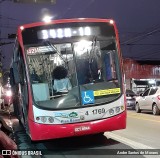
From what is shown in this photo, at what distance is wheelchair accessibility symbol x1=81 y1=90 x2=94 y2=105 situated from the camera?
10350 mm

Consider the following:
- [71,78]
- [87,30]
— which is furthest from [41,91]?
[87,30]

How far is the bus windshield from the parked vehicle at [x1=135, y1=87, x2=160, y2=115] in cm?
1089

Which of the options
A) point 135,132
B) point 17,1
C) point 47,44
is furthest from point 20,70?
point 17,1

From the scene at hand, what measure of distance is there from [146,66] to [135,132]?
5620 centimetres

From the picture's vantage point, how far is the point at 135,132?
43.7ft

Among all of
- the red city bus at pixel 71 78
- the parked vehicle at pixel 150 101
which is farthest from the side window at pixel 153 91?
the red city bus at pixel 71 78

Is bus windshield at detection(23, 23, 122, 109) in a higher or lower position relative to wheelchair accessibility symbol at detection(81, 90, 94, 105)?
higher

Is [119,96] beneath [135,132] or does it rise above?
above

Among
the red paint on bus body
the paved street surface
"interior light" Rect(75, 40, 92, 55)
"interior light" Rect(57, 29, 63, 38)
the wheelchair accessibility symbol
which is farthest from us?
"interior light" Rect(57, 29, 63, 38)

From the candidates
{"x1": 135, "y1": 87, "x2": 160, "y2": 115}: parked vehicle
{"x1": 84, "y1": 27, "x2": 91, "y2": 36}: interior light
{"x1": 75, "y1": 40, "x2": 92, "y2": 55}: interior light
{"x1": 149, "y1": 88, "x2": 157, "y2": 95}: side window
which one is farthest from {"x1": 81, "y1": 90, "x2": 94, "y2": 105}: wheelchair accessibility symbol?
{"x1": 149, "y1": 88, "x2": 157, "y2": 95}: side window

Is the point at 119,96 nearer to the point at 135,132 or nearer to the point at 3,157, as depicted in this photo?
the point at 135,132

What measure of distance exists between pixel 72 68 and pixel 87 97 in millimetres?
839

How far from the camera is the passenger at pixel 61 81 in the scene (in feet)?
34.0

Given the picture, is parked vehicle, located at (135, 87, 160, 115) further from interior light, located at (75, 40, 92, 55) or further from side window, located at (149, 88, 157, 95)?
interior light, located at (75, 40, 92, 55)
